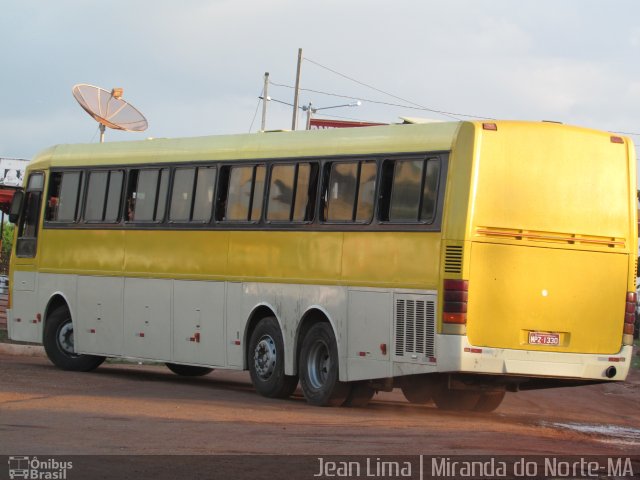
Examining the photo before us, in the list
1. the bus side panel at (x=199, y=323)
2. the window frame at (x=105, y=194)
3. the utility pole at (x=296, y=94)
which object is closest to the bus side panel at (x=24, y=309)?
the window frame at (x=105, y=194)

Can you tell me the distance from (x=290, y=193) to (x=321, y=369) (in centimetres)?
234

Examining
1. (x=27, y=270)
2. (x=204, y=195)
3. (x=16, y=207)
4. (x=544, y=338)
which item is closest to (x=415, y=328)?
(x=544, y=338)

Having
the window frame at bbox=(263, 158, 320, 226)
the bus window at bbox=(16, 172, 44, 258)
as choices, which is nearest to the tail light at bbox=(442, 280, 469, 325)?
the window frame at bbox=(263, 158, 320, 226)

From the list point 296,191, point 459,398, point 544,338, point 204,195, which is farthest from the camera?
point 204,195

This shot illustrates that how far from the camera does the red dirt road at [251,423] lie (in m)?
12.5

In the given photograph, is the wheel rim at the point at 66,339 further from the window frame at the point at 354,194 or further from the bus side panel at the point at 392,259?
Result: the bus side panel at the point at 392,259

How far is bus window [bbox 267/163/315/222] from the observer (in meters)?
18.5

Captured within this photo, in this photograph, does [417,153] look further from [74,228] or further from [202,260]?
[74,228]

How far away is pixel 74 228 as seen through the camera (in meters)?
23.3

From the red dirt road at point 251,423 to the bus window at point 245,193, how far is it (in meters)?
2.46

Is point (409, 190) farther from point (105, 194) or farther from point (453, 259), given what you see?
point (105, 194)

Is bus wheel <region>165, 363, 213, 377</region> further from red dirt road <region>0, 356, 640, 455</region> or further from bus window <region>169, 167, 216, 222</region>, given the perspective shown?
bus window <region>169, 167, 216, 222</region>

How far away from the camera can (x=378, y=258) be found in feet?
56.0

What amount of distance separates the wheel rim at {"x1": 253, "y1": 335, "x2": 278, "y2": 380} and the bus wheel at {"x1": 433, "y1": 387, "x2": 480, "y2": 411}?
2183 mm
